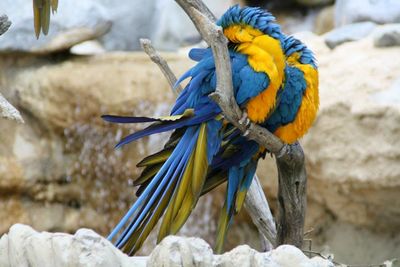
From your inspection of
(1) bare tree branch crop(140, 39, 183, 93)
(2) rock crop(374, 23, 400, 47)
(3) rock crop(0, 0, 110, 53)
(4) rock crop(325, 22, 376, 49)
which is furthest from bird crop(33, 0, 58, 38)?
(4) rock crop(325, 22, 376, 49)

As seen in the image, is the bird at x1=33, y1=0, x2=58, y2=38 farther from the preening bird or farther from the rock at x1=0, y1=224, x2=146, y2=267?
the rock at x1=0, y1=224, x2=146, y2=267

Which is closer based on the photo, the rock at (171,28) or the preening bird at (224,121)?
the preening bird at (224,121)

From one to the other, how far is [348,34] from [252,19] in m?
1.59

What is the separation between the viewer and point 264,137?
1.93m

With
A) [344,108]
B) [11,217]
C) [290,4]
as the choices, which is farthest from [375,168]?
[290,4]

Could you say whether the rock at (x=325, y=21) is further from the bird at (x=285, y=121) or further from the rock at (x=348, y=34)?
the bird at (x=285, y=121)

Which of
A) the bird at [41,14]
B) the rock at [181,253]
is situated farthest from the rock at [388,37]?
the rock at [181,253]

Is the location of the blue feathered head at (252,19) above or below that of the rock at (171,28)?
above

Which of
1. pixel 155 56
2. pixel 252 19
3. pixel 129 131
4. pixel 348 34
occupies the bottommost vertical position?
pixel 129 131

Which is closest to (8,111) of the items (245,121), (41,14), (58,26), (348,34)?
(41,14)

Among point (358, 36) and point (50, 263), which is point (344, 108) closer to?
point (358, 36)

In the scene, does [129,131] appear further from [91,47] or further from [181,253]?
[181,253]

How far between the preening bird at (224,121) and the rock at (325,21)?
226 cm

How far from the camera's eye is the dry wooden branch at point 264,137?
1.70m
